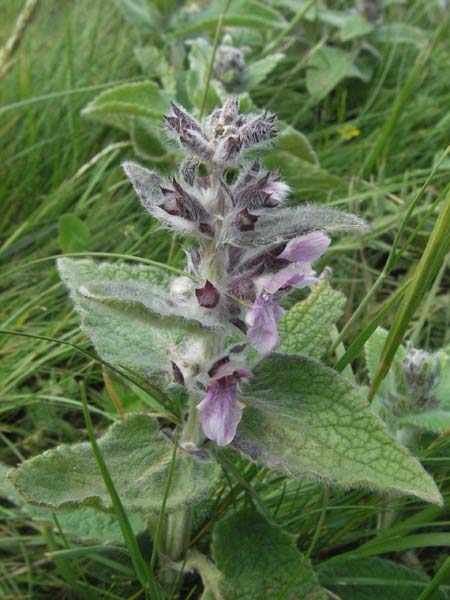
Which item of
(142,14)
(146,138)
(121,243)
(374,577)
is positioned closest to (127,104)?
(146,138)

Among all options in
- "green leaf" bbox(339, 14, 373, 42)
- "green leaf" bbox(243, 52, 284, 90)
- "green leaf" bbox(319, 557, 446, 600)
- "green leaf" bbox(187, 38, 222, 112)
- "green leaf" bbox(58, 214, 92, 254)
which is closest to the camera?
"green leaf" bbox(319, 557, 446, 600)

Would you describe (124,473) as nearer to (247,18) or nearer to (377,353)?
(377,353)

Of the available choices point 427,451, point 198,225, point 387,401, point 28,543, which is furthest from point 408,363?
point 28,543

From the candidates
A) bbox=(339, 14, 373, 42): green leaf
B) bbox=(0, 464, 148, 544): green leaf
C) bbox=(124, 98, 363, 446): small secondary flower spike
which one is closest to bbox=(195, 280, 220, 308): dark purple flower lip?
bbox=(124, 98, 363, 446): small secondary flower spike

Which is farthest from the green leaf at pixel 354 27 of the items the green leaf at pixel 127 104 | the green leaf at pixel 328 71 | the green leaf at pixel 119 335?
the green leaf at pixel 119 335

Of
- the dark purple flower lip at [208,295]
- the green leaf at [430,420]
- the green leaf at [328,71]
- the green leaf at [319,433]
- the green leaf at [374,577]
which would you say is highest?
the dark purple flower lip at [208,295]

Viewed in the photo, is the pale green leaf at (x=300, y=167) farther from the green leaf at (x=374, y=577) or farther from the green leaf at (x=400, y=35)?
the green leaf at (x=374, y=577)

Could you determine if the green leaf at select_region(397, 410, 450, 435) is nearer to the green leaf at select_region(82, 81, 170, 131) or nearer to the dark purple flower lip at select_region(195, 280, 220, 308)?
the dark purple flower lip at select_region(195, 280, 220, 308)
